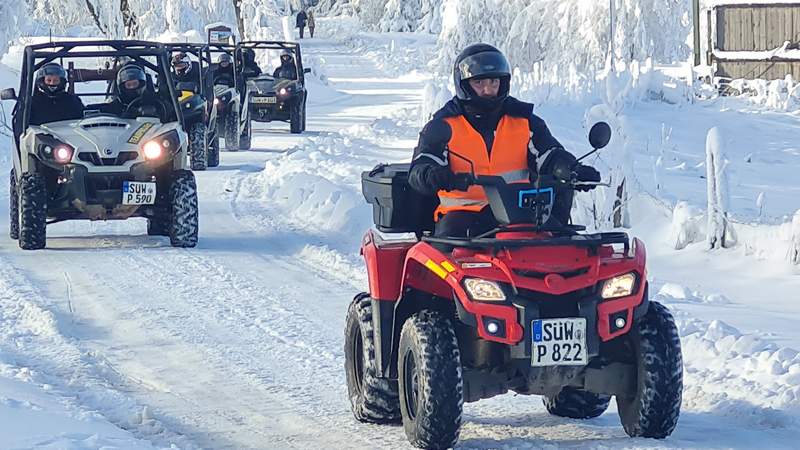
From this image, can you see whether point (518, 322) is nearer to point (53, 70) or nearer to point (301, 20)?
point (53, 70)

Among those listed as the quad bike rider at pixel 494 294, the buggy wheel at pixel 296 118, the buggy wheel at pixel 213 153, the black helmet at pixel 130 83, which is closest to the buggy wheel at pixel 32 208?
the black helmet at pixel 130 83

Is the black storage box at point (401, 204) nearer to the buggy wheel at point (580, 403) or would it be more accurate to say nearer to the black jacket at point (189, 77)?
the buggy wheel at point (580, 403)

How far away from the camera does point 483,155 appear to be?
21.9 feet

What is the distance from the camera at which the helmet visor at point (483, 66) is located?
262 inches

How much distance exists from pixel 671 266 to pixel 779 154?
13.8 m

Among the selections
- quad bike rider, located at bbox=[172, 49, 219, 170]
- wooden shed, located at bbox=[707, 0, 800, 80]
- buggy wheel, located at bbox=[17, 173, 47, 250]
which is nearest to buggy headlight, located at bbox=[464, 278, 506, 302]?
buggy wheel, located at bbox=[17, 173, 47, 250]

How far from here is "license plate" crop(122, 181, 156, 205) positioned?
12.6 meters

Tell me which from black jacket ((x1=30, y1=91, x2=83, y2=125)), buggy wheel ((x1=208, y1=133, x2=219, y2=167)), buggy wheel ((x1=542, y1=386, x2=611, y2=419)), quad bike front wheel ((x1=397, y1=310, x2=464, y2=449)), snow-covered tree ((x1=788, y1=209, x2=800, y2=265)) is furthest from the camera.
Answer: buggy wheel ((x1=208, y1=133, x2=219, y2=167))

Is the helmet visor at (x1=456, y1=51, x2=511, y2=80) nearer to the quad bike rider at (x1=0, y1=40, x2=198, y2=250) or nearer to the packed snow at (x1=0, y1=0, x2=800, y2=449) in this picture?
the packed snow at (x1=0, y1=0, x2=800, y2=449)

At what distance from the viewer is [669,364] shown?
19.5 feet

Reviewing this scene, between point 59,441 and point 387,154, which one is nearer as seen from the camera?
point 59,441

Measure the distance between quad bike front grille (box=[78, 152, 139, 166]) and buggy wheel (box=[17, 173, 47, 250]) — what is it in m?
0.45

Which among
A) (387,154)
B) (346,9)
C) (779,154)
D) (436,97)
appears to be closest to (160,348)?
(387,154)

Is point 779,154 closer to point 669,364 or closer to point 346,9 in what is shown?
point 669,364
